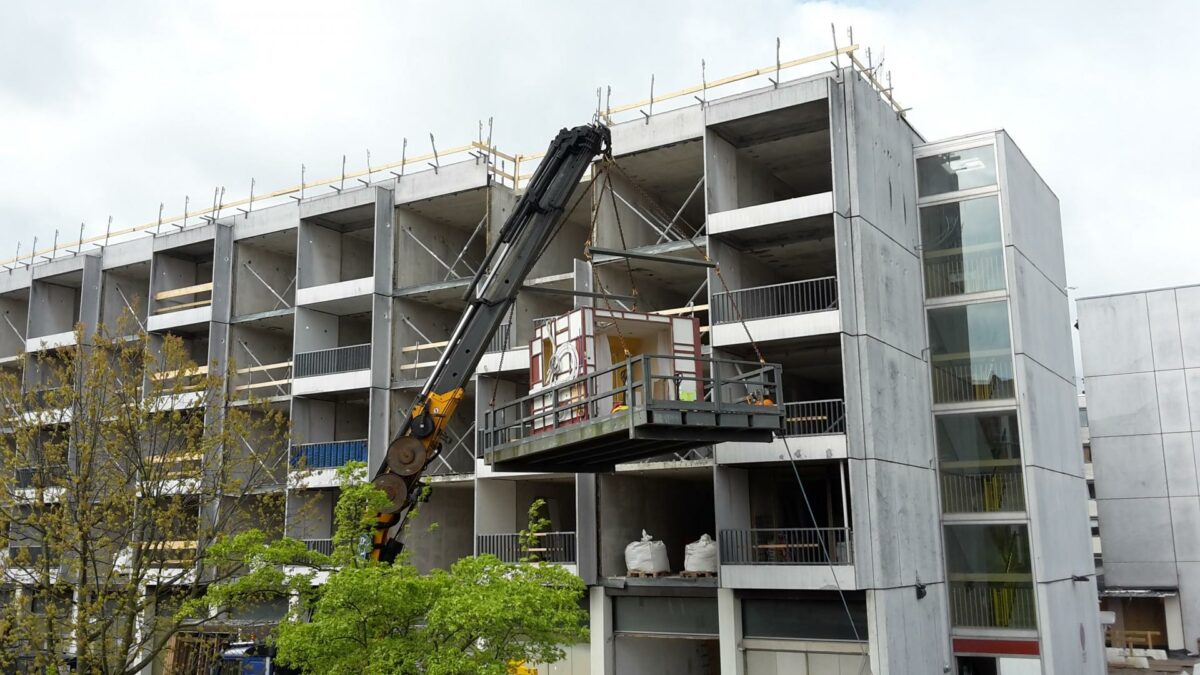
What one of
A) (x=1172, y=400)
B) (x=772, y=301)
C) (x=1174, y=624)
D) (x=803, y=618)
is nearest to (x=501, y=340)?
(x=772, y=301)

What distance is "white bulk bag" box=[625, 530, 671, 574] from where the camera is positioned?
29.3m

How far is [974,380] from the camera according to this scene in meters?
31.2

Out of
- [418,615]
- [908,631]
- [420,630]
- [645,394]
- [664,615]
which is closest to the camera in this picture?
[645,394]

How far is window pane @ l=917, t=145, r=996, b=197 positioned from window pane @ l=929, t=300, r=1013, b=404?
361 cm

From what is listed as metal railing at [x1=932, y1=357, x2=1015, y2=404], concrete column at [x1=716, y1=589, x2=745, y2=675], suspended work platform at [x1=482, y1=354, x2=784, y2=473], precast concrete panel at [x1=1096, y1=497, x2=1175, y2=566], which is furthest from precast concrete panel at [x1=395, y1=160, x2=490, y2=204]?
precast concrete panel at [x1=1096, y1=497, x2=1175, y2=566]

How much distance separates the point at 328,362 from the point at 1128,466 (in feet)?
132

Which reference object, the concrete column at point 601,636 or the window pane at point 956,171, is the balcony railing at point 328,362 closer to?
the concrete column at point 601,636

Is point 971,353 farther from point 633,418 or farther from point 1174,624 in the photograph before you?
point 1174,624

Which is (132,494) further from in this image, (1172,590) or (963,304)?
(1172,590)

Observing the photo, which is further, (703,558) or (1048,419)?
(1048,419)

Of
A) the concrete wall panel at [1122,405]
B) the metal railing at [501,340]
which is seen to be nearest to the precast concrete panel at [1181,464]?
the concrete wall panel at [1122,405]

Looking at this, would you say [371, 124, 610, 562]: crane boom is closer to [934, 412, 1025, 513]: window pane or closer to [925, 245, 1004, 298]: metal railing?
[925, 245, 1004, 298]: metal railing

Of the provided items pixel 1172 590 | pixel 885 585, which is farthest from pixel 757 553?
pixel 1172 590

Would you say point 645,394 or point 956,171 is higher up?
point 956,171
